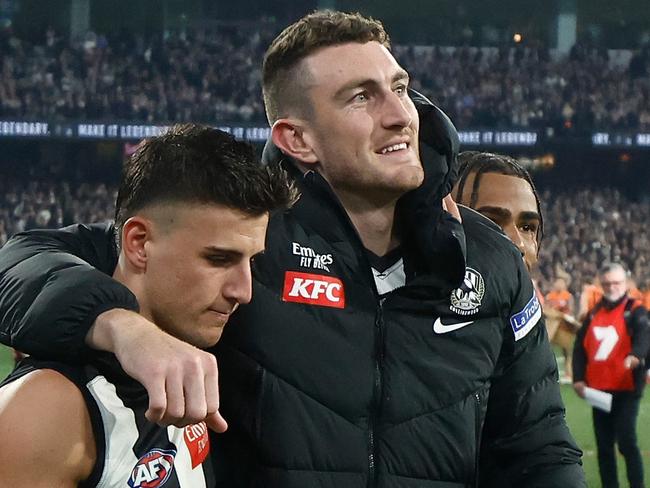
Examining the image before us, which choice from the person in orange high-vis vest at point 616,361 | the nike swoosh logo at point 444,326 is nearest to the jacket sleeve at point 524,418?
the nike swoosh logo at point 444,326

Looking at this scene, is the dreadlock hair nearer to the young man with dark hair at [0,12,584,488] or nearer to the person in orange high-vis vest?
the young man with dark hair at [0,12,584,488]

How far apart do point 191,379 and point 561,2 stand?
28.7 metres

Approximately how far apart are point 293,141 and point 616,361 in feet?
20.2

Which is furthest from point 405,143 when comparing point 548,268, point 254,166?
point 548,268

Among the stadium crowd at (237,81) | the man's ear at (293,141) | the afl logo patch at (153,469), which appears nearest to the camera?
the afl logo patch at (153,469)

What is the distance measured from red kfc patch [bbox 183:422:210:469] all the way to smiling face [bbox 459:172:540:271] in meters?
1.25

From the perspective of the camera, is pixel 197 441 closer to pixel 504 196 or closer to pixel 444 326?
pixel 444 326

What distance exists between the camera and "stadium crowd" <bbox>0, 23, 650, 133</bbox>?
25062 millimetres

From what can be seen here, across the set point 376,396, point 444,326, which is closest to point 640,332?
point 444,326

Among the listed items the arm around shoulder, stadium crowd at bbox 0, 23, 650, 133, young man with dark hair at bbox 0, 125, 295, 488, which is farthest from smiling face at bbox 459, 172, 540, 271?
stadium crowd at bbox 0, 23, 650, 133

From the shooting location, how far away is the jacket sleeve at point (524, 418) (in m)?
2.21

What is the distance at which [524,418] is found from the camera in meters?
2.22

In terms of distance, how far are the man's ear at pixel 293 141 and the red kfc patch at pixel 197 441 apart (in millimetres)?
626

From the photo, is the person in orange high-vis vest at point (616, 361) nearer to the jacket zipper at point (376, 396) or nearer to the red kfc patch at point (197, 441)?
the jacket zipper at point (376, 396)
